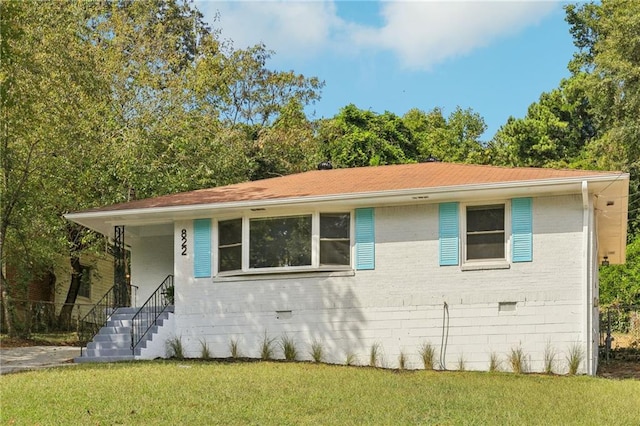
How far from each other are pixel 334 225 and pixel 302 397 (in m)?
5.95

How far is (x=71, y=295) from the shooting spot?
28688 millimetres

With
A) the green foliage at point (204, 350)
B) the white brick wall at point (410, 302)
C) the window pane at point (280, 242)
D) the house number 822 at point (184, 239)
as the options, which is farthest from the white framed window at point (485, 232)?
the house number 822 at point (184, 239)

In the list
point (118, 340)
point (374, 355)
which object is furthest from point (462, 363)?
point (118, 340)

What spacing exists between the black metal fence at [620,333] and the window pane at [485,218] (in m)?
5.05

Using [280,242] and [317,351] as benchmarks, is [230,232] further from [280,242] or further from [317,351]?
[317,351]

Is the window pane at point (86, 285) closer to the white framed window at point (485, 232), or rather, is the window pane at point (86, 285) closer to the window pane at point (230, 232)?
the window pane at point (230, 232)

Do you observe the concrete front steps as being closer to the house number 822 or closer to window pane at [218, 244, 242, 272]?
the house number 822

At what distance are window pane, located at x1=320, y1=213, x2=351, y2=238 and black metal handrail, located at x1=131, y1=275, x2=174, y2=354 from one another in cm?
386

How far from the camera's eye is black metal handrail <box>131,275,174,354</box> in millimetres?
16422

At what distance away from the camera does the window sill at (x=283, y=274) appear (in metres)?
15.9

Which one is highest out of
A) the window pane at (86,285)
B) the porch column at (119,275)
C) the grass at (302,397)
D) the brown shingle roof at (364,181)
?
the brown shingle roof at (364,181)

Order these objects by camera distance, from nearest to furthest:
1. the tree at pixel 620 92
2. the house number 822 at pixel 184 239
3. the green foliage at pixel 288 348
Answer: the green foliage at pixel 288 348 < the house number 822 at pixel 184 239 < the tree at pixel 620 92

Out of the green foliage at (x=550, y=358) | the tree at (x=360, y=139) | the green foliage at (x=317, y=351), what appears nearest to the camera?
the green foliage at (x=550, y=358)

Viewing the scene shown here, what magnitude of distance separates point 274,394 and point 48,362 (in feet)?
23.5
